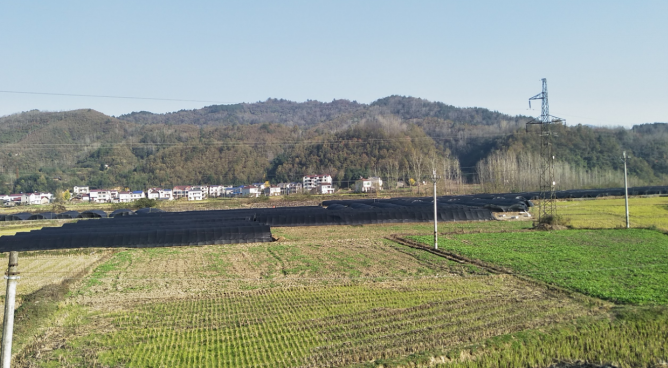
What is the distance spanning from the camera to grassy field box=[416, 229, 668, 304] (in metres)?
14.6

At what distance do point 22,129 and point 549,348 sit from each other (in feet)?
648

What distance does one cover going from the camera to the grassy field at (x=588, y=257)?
1462 cm

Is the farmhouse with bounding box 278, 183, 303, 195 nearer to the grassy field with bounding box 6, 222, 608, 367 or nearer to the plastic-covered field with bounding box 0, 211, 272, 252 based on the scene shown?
the plastic-covered field with bounding box 0, 211, 272, 252

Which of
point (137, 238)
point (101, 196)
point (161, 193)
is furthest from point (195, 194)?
point (137, 238)

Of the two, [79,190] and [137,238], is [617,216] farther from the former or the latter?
[79,190]

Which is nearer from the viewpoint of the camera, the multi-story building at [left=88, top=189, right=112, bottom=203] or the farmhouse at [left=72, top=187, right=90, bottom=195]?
the multi-story building at [left=88, top=189, right=112, bottom=203]

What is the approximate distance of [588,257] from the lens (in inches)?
794

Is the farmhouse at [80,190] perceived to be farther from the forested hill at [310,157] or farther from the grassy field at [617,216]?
the grassy field at [617,216]

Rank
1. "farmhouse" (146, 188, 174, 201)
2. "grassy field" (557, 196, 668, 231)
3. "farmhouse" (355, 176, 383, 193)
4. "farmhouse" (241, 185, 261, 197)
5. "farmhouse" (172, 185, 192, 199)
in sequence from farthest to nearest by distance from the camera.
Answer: "farmhouse" (172, 185, 192, 199), "farmhouse" (146, 188, 174, 201), "farmhouse" (241, 185, 261, 197), "farmhouse" (355, 176, 383, 193), "grassy field" (557, 196, 668, 231)

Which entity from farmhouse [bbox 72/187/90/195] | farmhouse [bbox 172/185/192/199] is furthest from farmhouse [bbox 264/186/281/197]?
farmhouse [bbox 72/187/90/195]

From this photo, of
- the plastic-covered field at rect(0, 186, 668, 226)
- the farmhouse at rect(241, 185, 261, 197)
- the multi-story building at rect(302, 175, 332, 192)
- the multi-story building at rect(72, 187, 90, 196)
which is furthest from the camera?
the multi-story building at rect(72, 187, 90, 196)

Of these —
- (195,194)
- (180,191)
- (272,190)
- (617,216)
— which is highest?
(180,191)

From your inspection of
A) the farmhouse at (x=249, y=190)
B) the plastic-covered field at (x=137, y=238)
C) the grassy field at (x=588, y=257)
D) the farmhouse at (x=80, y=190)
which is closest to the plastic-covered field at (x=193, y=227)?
the plastic-covered field at (x=137, y=238)

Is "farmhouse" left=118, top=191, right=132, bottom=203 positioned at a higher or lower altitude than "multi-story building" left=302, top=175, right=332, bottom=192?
lower
